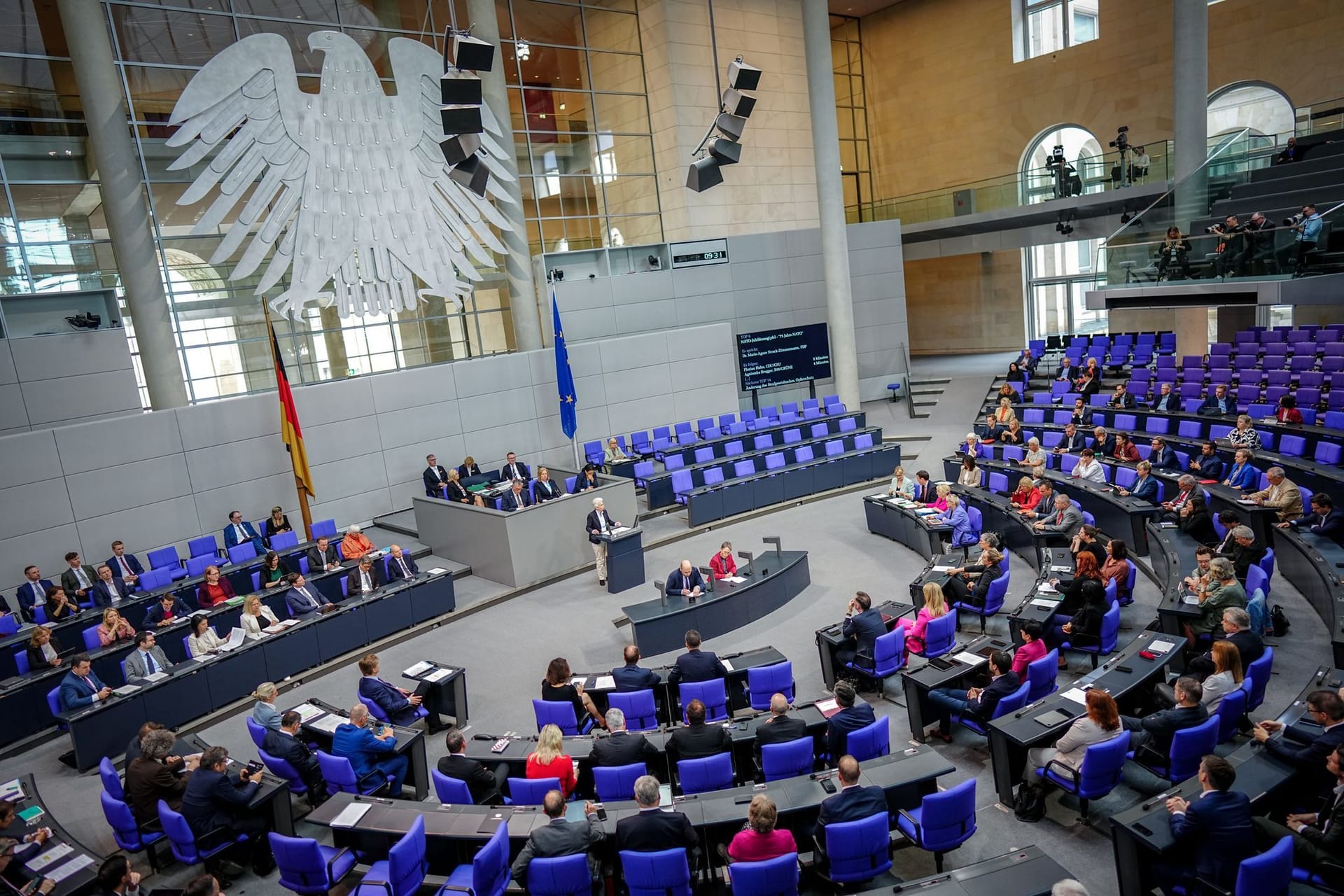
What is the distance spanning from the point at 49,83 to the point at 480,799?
48.2ft

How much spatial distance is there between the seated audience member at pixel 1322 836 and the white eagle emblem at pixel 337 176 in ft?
49.2

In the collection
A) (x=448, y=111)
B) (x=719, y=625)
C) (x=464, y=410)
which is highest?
(x=448, y=111)

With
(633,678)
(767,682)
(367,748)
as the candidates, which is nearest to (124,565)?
(367,748)

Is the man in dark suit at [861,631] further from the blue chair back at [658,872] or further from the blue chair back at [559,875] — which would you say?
the blue chair back at [559,875]

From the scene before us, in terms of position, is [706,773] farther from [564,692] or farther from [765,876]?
[564,692]

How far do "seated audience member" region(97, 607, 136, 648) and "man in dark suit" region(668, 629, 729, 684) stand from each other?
6726 mm

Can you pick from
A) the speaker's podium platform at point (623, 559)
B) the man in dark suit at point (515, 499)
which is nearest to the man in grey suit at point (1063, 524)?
the speaker's podium platform at point (623, 559)

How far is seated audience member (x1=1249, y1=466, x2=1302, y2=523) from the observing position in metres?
9.32

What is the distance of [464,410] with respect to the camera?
1741 centimetres

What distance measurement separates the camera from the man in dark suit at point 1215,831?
4551mm

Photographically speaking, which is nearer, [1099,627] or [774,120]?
[1099,627]

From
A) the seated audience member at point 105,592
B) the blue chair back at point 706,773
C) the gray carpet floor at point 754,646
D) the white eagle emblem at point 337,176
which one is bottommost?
the gray carpet floor at point 754,646

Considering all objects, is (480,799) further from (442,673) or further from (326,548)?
(326,548)

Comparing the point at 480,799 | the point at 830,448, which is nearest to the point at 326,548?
the point at 480,799
